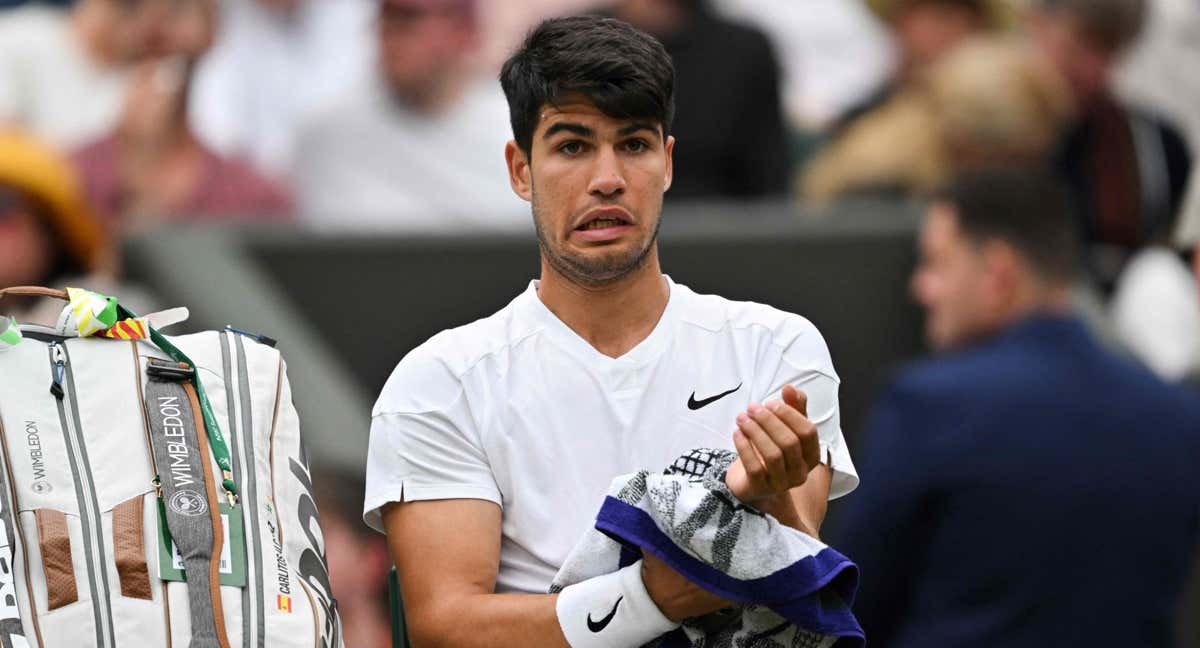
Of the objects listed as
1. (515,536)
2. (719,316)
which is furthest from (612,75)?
(515,536)

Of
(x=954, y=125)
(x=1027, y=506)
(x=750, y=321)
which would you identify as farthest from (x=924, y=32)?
(x=750, y=321)

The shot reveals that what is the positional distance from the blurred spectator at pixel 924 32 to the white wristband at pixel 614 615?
5303 mm

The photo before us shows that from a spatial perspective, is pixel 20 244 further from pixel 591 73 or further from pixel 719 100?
pixel 719 100

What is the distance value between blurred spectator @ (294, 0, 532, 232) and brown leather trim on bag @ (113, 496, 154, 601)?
466cm

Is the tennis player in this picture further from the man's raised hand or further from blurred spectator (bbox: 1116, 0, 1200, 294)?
blurred spectator (bbox: 1116, 0, 1200, 294)

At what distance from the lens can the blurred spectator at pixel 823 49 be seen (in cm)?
944

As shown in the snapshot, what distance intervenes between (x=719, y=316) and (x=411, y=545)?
2.12 feet

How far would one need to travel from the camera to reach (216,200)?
27.7ft

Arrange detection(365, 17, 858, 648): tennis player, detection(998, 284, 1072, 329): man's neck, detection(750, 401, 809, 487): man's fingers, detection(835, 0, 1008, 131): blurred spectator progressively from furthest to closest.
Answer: detection(835, 0, 1008, 131): blurred spectator → detection(998, 284, 1072, 329): man's neck → detection(365, 17, 858, 648): tennis player → detection(750, 401, 809, 487): man's fingers

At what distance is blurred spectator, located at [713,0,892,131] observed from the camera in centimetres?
944

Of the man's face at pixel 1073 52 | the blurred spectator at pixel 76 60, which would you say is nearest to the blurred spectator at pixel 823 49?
the man's face at pixel 1073 52

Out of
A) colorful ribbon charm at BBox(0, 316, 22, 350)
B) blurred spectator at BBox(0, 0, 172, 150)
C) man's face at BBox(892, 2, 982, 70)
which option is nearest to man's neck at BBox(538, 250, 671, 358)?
colorful ribbon charm at BBox(0, 316, 22, 350)

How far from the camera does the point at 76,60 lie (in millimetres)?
8469

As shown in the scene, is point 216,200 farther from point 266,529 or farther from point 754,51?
point 266,529
